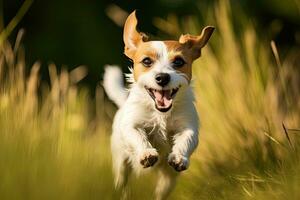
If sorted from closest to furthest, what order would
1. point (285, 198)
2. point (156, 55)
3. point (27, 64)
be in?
point (285, 198) → point (156, 55) → point (27, 64)

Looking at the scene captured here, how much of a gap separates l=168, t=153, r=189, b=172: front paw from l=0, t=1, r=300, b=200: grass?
0.80ft

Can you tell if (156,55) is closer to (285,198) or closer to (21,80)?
(285,198)

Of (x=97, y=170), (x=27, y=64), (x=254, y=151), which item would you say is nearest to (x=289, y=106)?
(x=254, y=151)

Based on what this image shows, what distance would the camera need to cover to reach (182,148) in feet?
19.8

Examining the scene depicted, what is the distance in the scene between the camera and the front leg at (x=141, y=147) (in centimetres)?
582

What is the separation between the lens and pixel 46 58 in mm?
15422

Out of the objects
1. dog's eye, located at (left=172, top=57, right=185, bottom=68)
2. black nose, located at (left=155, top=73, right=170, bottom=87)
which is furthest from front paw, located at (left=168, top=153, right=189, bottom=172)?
dog's eye, located at (left=172, top=57, right=185, bottom=68)

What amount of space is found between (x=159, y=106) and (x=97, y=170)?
0.52 m

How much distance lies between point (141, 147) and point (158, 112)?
448 millimetres

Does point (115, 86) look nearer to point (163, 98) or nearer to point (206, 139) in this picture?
point (206, 139)

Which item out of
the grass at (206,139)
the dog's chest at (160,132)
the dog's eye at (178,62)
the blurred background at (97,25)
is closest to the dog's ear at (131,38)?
the dog's eye at (178,62)

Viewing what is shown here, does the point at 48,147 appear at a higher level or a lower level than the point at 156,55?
lower

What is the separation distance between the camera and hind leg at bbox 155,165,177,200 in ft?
21.2

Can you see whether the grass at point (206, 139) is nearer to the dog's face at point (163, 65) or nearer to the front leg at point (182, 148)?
the front leg at point (182, 148)
